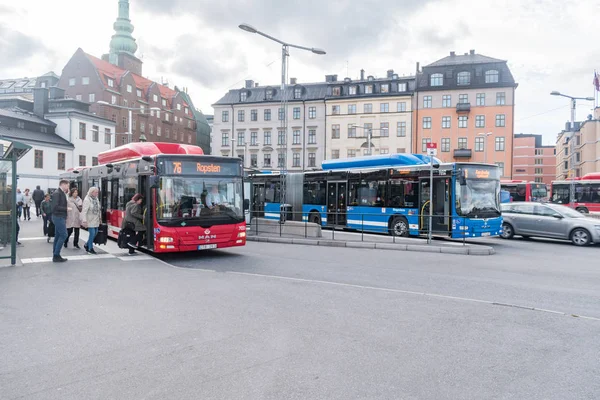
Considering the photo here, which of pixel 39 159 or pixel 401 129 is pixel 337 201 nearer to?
pixel 39 159

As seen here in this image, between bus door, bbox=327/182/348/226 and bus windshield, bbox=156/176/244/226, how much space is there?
27.8 feet

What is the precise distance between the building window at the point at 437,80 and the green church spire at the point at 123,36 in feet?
178

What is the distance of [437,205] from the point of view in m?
17.7

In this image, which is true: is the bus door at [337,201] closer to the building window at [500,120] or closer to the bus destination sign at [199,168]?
the bus destination sign at [199,168]

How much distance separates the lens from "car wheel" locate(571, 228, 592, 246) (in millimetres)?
17709

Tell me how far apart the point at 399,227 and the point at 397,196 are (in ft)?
4.02

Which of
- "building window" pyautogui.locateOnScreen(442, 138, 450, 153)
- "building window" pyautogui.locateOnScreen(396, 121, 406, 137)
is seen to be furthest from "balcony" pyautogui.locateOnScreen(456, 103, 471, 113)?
"building window" pyautogui.locateOnScreen(396, 121, 406, 137)

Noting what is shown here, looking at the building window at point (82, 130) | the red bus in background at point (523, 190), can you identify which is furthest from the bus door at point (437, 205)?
the building window at point (82, 130)

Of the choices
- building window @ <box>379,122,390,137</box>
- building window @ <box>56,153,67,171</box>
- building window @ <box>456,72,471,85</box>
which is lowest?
building window @ <box>56,153,67,171</box>

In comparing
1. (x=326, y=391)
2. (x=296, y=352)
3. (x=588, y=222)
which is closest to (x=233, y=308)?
(x=296, y=352)

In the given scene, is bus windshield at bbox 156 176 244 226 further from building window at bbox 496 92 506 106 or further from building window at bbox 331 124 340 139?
building window at bbox 496 92 506 106

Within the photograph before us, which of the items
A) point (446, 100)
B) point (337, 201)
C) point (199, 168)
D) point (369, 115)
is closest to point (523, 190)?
point (446, 100)

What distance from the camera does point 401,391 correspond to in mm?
4234

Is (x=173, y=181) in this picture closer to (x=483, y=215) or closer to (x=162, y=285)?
(x=162, y=285)
